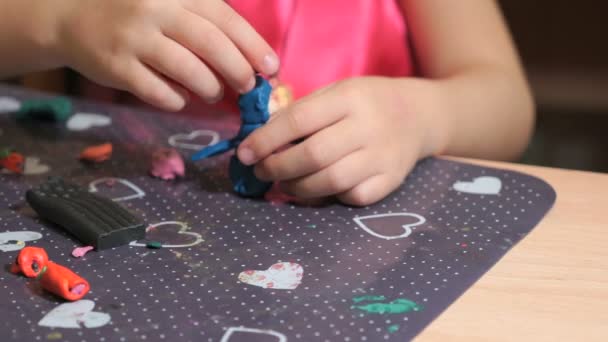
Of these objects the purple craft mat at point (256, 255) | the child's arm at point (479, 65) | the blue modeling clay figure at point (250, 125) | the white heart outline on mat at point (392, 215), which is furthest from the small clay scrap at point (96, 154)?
the child's arm at point (479, 65)

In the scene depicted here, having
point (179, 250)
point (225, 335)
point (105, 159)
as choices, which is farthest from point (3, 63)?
point (225, 335)

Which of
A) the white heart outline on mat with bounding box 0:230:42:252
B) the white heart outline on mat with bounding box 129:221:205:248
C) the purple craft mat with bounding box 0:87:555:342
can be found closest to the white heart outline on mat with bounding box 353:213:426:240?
the purple craft mat with bounding box 0:87:555:342

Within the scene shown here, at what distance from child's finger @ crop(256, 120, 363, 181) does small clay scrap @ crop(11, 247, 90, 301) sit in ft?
0.59

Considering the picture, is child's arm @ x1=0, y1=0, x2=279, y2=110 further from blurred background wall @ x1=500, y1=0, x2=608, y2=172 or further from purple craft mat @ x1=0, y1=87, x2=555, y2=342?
blurred background wall @ x1=500, y1=0, x2=608, y2=172

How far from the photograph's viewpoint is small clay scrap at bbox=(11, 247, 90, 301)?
0.46m

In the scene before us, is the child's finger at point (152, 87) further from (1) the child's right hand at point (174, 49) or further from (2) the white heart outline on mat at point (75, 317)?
(2) the white heart outline on mat at point (75, 317)

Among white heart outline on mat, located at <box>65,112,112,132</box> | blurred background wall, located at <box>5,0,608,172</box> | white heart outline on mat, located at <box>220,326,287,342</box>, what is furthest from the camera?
blurred background wall, located at <box>5,0,608,172</box>

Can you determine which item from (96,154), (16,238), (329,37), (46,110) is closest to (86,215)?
(16,238)

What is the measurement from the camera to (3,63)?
743mm

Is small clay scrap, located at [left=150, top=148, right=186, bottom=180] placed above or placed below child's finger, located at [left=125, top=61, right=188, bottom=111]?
below

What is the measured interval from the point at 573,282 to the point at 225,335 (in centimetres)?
21

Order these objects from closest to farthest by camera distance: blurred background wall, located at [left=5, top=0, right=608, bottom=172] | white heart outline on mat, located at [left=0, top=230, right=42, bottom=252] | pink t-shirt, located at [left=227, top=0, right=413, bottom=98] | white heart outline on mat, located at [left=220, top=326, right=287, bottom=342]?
1. white heart outline on mat, located at [left=220, top=326, right=287, bottom=342]
2. white heart outline on mat, located at [left=0, top=230, right=42, bottom=252]
3. pink t-shirt, located at [left=227, top=0, right=413, bottom=98]
4. blurred background wall, located at [left=5, top=0, right=608, bottom=172]

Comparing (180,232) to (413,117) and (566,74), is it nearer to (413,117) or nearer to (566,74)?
(413,117)

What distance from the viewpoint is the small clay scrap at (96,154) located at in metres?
0.69
